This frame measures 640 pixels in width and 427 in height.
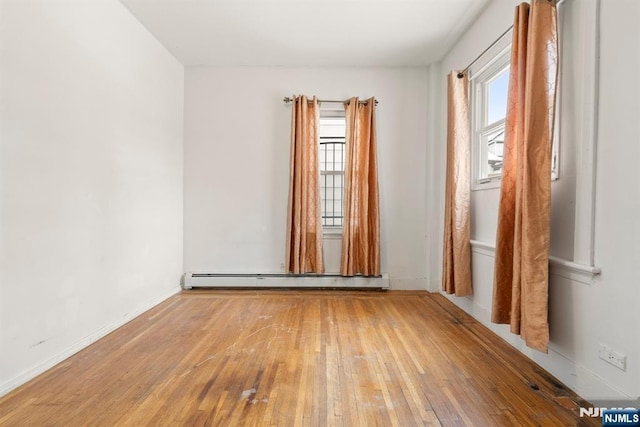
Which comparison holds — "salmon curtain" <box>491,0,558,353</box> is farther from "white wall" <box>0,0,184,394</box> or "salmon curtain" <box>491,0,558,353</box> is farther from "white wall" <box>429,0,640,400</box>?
"white wall" <box>0,0,184,394</box>

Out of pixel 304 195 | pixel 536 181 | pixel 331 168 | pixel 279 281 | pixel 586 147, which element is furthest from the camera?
pixel 331 168

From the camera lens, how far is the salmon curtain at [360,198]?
140 inches

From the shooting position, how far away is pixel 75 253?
2102mm

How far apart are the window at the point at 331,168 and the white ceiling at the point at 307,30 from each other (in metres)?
0.74

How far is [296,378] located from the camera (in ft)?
5.79

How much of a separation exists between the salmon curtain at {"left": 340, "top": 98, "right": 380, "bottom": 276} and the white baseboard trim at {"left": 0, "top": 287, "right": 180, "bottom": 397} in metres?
2.13

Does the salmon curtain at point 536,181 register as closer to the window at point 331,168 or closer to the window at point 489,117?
the window at point 489,117

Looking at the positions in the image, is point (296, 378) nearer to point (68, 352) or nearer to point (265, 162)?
point (68, 352)

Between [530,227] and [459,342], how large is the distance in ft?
3.44

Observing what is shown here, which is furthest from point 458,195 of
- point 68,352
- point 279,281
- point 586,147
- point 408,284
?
point 68,352

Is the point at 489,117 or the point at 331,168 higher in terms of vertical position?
the point at 489,117

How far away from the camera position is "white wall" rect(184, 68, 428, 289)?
3715 mm

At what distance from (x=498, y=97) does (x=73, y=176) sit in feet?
11.2

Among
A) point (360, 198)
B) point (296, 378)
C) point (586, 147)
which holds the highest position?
point (586, 147)
